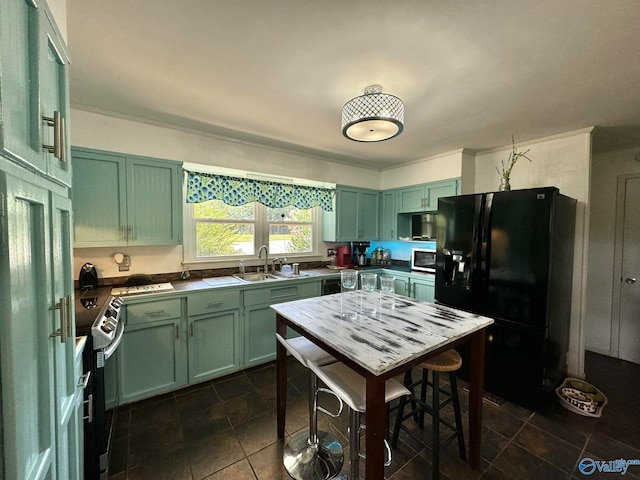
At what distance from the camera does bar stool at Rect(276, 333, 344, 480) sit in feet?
4.72

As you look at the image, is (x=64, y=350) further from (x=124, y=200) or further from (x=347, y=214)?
(x=347, y=214)

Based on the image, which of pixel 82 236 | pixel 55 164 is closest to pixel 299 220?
pixel 82 236

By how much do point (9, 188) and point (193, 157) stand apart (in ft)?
7.36

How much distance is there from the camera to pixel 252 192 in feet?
9.72

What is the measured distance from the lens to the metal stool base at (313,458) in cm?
147

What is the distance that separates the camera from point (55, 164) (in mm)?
822

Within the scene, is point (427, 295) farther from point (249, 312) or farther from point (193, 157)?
point (193, 157)

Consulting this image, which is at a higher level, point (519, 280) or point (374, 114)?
point (374, 114)

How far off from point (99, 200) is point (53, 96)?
155cm

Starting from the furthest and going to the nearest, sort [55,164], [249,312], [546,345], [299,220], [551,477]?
[299,220], [249,312], [546,345], [551,477], [55,164]

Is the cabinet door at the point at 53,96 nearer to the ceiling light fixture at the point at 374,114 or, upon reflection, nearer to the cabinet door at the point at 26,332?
the cabinet door at the point at 26,332

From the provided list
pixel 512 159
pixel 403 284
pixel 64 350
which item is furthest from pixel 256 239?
pixel 512 159

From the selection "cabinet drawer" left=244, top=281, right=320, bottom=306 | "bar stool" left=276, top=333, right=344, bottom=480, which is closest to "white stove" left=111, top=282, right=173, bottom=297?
"cabinet drawer" left=244, top=281, right=320, bottom=306

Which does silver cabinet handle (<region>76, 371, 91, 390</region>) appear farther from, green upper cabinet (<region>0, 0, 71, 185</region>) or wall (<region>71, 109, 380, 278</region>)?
wall (<region>71, 109, 380, 278</region>)
